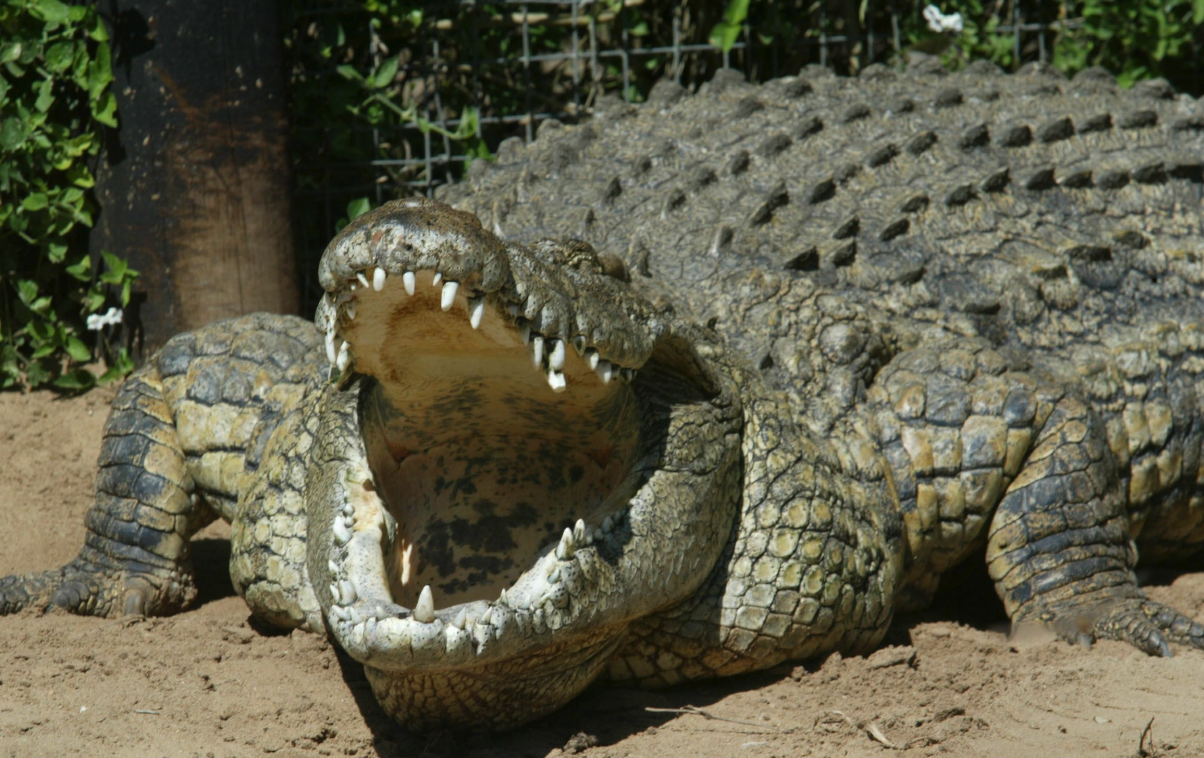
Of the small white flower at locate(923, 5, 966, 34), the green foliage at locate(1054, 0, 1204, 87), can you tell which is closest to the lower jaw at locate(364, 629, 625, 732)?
the small white flower at locate(923, 5, 966, 34)

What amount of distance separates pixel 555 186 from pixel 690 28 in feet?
6.46

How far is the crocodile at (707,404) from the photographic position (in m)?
2.44

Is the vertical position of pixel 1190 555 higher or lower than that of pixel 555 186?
lower

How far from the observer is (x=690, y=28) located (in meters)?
5.88

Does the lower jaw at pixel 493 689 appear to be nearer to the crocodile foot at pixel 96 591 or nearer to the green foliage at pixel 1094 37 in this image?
the crocodile foot at pixel 96 591

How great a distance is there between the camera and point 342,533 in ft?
8.20

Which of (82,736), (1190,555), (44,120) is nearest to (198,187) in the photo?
(44,120)

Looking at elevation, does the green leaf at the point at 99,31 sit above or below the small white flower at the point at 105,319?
above

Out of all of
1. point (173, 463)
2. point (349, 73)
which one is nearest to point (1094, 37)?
point (349, 73)

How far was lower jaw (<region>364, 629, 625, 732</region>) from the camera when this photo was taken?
2.54 meters

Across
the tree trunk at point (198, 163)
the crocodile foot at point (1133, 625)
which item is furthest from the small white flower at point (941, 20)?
the crocodile foot at point (1133, 625)

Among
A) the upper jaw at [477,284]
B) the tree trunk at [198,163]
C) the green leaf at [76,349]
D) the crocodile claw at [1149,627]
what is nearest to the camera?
the upper jaw at [477,284]

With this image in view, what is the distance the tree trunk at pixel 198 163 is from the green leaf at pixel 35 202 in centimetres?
19

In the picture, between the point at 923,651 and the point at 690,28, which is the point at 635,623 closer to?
the point at 923,651
